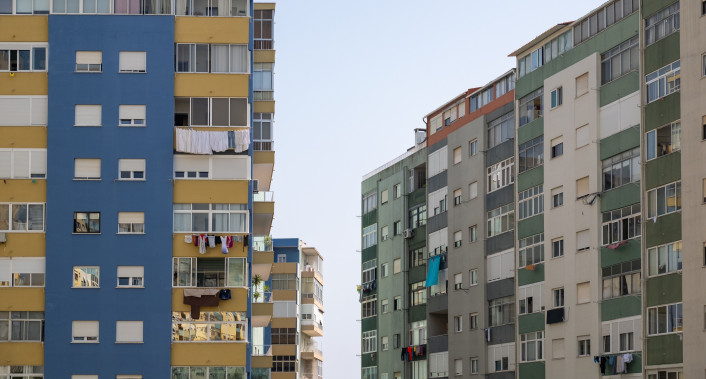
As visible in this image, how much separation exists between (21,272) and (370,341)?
47.7m

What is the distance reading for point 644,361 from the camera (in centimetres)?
6525

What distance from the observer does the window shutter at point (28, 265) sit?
221 ft

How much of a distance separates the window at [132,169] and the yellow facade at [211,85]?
420 cm

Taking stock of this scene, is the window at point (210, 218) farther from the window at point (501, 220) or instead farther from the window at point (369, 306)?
the window at point (369, 306)

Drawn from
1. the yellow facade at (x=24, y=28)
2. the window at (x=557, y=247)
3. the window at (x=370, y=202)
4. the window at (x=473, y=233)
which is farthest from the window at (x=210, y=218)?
the window at (x=370, y=202)

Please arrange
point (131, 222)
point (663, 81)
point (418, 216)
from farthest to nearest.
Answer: point (418, 216)
point (131, 222)
point (663, 81)

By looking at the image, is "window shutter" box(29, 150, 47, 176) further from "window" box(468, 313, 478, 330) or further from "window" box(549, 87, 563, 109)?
"window" box(468, 313, 478, 330)

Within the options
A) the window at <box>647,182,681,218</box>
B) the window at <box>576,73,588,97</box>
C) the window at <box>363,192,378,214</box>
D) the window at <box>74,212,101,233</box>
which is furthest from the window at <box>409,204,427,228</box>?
the window at <box>74,212,101,233</box>

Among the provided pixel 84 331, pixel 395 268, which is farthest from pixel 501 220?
pixel 84 331

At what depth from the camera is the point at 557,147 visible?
252ft

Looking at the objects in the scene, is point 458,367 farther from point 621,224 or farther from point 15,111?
point 15,111

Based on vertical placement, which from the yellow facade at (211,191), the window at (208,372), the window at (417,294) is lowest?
the window at (208,372)

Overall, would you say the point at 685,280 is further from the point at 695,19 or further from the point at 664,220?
the point at 695,19

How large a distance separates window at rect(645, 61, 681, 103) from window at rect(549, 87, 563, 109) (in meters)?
10.5
